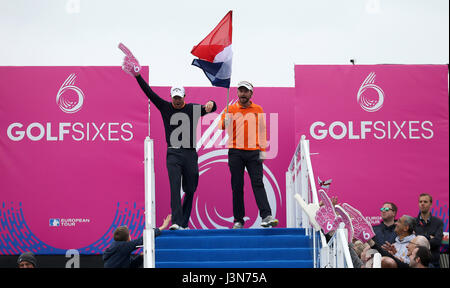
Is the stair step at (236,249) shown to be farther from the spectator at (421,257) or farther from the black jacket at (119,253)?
the spectator at (421,257)

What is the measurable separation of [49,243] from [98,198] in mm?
925

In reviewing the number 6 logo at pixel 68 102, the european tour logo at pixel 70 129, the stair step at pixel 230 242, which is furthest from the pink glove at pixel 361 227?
the number 6 logo at pixel 68 102

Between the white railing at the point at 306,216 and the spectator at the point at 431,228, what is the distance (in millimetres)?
1501

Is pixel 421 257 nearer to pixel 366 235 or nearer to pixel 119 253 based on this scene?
pixel 366 235

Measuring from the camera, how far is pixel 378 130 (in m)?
12.0

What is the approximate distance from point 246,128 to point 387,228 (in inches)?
86.7

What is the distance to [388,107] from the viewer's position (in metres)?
12.1

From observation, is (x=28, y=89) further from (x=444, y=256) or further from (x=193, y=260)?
(x=444, y=256)

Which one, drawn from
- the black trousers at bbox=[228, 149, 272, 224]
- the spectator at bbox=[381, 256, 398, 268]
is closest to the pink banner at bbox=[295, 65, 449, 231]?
the black trousers at bbox=[228, 149, 272, 224]

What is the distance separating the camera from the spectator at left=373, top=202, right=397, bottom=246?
10.1 metres

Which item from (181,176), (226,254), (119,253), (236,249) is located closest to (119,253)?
(119,253)

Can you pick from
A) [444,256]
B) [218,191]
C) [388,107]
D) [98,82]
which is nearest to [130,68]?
[98,82]
